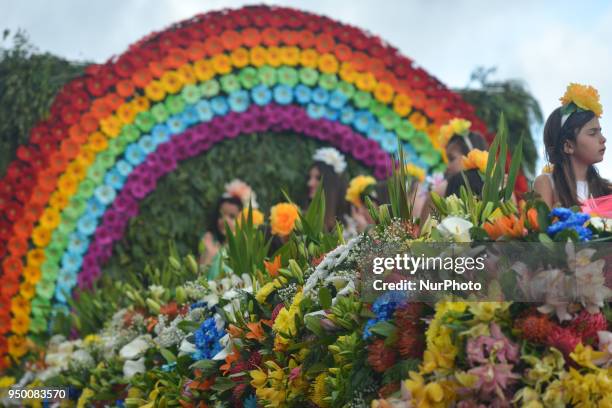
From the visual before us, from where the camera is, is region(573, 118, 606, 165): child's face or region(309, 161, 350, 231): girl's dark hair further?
region(309, 161, 350, 231): girl's dark hair

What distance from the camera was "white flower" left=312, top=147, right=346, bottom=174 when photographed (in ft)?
20.5

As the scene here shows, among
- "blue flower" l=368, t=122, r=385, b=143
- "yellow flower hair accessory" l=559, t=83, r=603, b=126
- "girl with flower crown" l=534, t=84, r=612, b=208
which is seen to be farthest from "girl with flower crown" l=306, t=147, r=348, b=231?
"yellow flower hair accessory" l=559, t=83, r=603, b=126

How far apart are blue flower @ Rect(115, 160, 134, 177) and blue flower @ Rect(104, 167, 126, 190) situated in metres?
0.02

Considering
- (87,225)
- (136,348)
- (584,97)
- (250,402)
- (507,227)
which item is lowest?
(250,402)

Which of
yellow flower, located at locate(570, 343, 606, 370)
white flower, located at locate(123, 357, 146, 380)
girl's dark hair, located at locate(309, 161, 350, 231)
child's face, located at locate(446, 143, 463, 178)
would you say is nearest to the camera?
yellow flower, located at locate(570, 343, 606, 370)

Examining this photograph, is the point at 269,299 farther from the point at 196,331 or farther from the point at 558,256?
the point at 558,256

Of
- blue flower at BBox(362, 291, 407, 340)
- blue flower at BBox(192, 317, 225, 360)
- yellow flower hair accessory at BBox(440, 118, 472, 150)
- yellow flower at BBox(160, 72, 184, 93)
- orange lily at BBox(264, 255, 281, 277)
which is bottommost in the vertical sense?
blue flower at BBox(192, 317, 225, 360)

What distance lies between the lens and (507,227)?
7.84ft

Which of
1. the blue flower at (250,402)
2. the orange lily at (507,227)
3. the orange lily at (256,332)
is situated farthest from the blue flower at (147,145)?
the orange lily at (507,227)

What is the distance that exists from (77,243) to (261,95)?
1.63 meters

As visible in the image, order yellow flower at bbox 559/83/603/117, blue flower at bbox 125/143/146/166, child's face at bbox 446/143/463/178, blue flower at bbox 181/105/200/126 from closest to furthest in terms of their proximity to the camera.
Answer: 1. yellow flower at bbox 559/83/603/117
2. child's face at bbox 446/143/463/178
3. blue flower at bbox 125/143/146/166
4. blue flower at bbox 181/105/200/126

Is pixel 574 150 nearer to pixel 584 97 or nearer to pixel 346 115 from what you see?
pixel 584 97

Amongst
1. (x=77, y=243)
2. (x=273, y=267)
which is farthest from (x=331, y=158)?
(x=273, y=267)

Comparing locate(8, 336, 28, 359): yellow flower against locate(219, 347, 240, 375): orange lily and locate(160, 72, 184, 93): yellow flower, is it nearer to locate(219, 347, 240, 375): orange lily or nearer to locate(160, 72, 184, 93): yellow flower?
locate(160, 72, 184, 93): yellow flower
